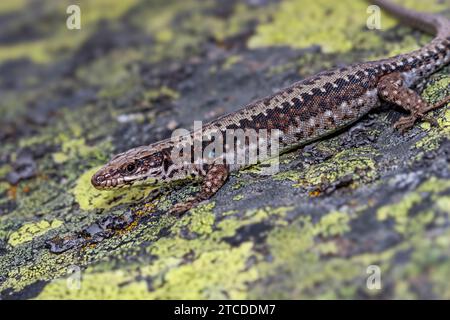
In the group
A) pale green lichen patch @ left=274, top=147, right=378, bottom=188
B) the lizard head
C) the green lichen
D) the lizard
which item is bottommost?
pale green lichen patch @ left=274, top=147, right=378, bottom=188

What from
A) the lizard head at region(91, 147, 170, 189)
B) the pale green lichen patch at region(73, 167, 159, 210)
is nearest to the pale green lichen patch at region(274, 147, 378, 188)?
the lizard head at region(91, 147, 170, 189)

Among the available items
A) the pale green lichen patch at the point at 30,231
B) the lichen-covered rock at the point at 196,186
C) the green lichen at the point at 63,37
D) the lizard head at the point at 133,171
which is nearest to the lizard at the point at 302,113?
the lizard head at the point at 133,171

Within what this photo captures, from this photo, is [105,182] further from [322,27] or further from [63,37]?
[63,37]

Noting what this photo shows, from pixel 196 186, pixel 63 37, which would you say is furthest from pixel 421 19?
pixel 63 37

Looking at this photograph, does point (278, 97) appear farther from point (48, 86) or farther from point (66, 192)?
point (48, 86)

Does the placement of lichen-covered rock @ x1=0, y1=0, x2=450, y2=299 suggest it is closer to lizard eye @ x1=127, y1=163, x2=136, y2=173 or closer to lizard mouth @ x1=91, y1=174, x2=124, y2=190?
lizard mouth @ x1=91, y1=174, x2=124, y2=190

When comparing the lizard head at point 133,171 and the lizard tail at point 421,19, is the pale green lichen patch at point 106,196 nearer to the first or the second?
the lizard head at point 133,171
